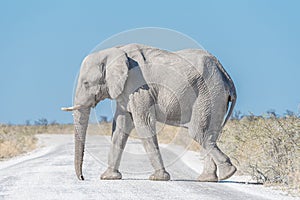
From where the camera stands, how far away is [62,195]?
12.4 meters

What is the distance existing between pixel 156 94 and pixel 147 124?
0.67 m

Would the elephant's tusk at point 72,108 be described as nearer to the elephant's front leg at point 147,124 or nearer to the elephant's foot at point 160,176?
the elephant's front leg at point 147,124

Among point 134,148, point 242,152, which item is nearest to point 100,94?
point 242,152

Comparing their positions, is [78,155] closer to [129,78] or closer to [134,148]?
[129,78]

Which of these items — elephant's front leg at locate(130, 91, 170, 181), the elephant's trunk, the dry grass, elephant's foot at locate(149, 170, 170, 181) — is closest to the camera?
the dry grass

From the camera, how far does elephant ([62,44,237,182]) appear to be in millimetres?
16359

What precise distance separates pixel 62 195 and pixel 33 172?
18.4 ft

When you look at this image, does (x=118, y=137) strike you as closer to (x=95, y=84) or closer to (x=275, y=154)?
(x=95, y=84)

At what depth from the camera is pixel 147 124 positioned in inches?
638

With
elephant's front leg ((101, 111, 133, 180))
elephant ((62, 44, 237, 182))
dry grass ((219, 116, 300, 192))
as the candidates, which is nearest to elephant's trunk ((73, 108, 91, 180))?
elephant ((62, 44, 237, 182))

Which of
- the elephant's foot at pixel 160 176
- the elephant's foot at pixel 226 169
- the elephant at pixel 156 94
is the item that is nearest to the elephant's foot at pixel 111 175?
the elephant at pixel 156 94

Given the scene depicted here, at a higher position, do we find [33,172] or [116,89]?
[116,89]

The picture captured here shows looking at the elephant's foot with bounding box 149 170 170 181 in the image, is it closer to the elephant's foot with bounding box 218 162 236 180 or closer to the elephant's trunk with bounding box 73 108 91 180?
the elephant's foot with bounding box 218 162 236 180

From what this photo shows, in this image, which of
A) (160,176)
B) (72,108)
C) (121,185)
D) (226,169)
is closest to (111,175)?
(160,176)
